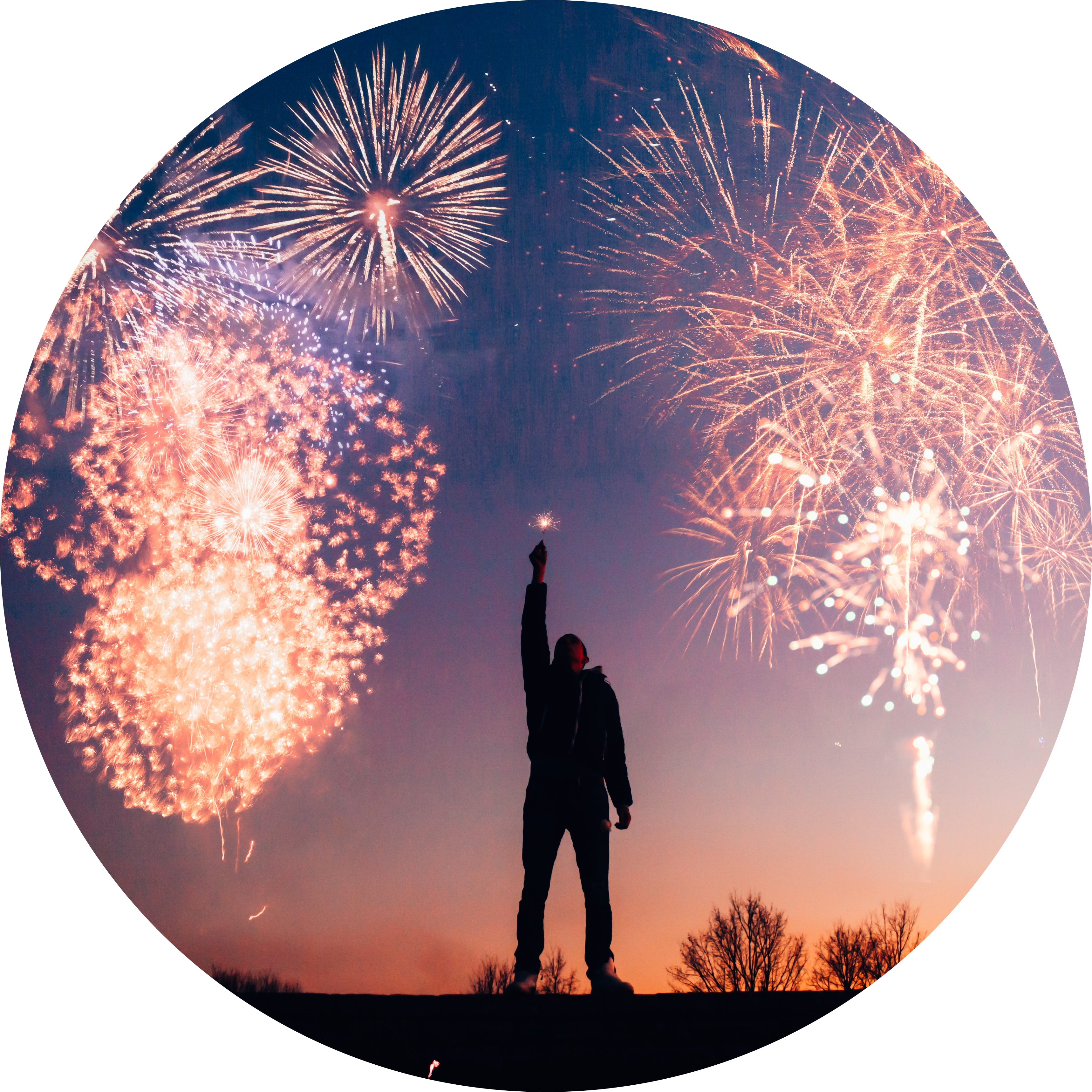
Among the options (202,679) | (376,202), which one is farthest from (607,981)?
(376,202)

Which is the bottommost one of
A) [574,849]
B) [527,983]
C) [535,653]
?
[527,983]

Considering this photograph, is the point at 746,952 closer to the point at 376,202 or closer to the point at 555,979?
the point at 555,979

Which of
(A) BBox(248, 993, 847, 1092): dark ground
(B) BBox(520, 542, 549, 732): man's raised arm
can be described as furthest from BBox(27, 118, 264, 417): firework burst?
(A) BBox(248, 993, 847, 1092): dark ground

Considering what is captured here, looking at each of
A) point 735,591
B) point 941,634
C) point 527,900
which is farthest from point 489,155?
point 527,900

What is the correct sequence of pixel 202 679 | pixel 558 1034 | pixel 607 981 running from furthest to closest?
pixel 202 679 → pixel 607 981 → pixel 558 1034

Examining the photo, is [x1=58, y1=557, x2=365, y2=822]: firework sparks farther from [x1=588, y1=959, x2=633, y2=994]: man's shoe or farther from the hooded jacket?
[x1=588, y1=959, x2=633, y2=994]: man's shoe

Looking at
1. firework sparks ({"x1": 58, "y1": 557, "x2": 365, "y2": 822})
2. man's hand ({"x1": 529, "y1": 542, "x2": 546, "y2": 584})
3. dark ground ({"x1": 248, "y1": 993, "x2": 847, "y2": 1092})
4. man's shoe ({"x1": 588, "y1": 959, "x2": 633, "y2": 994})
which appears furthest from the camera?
firework sparks ({"x1": 58, "y1": 557, "x2": 365, "y2": 822})
